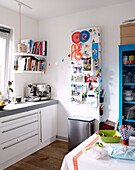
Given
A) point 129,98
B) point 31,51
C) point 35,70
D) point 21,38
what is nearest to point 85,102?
point 129,98

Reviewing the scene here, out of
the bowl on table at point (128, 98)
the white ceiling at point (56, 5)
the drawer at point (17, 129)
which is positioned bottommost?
the drawer at point (17, 129)

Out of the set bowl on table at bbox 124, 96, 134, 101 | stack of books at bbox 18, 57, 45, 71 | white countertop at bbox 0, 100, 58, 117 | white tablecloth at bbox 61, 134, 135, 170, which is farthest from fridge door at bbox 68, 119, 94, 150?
white tablecloth at bbox 61, 134, 135, 170

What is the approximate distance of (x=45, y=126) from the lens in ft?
11.8

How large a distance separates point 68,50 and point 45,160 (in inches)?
86.6

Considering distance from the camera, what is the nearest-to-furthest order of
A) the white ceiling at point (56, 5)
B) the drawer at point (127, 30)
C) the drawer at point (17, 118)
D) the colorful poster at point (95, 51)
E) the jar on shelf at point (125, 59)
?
the drawer at point (17, 118), the drawer at point (127, 30), the jar on shelf at point (125, 59), the white ceiling at point (56, 5), the colorful poster at point (95, 51)

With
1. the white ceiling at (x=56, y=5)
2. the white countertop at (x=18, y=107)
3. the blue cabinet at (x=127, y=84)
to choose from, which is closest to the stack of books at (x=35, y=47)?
the white ceiling at (x=56, y=5)

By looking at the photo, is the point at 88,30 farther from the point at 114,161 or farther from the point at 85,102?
the point at 114,161

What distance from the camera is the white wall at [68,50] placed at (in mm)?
3328

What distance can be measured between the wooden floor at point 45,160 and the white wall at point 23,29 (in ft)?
4.22

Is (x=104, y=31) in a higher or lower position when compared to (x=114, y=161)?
higher

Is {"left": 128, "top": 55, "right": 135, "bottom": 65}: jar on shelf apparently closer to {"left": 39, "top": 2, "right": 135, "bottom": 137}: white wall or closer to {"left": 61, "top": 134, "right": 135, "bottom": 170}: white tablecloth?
{"left": 39, "top": 2, "right": 135, "bottom": 137}: white wall

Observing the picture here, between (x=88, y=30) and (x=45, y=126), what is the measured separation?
2078mm

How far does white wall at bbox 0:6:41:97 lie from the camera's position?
3451 mm

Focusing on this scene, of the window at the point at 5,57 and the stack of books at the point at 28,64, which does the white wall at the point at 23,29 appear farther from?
the stack of books at the point at 28,64
